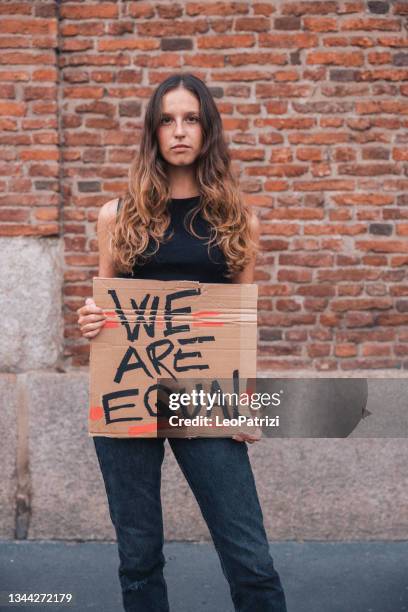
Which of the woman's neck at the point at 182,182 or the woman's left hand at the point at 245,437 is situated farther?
the woman's neck at the point at 182,182

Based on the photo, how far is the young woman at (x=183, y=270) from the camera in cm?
227

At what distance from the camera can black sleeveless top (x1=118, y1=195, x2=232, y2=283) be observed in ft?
7.51

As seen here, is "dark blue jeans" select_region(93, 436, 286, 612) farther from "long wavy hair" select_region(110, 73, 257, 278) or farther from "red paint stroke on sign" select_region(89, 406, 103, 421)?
"long wavy hair" select_region(110, 73, 257, 278)

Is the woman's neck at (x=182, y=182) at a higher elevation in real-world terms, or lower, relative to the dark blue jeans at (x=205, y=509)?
higher

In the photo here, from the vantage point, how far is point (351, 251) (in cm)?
397

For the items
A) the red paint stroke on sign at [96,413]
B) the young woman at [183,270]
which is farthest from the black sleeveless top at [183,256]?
the red paint stroke on sign at [96,413]

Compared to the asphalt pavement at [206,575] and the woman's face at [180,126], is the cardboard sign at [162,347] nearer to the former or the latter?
the woman's face at [180,126]

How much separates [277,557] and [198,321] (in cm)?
195

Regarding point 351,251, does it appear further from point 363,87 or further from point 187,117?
point 187,117

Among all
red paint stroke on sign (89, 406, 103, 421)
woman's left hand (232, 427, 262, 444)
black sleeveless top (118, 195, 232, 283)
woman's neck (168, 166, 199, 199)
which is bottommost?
woman's left hand (232, 427, 262, 444)

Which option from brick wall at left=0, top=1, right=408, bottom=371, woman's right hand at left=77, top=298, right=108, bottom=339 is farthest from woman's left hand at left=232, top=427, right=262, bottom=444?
brick wall at left=0, top=1, right=408, bottom=371

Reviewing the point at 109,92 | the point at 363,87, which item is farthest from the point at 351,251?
the point at 109,92

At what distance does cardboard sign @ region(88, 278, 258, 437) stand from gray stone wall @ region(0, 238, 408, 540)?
5.40 feet

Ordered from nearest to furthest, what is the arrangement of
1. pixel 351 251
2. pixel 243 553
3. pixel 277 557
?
pixel 243 553
pixel 277 557
pixel 351 251
